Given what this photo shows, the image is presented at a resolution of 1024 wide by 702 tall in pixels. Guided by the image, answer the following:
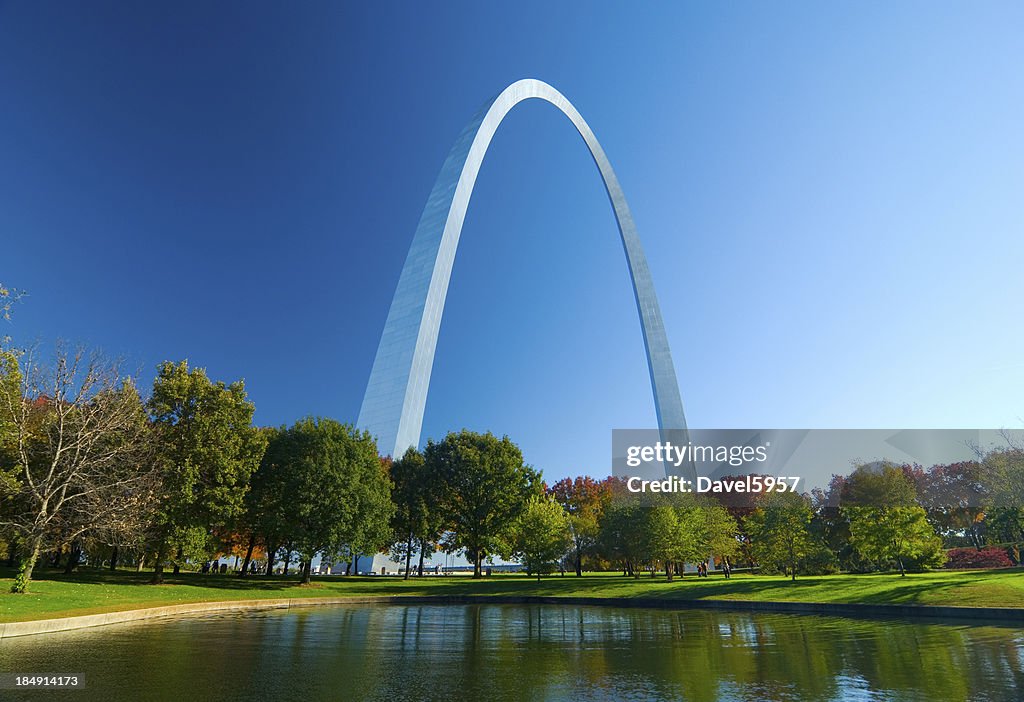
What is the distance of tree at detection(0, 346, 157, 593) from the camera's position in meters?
25.3

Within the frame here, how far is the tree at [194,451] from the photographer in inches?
1288

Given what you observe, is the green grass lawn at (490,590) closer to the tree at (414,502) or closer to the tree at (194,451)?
the tree at (194,451)

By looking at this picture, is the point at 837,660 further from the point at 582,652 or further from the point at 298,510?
the point at 298,510

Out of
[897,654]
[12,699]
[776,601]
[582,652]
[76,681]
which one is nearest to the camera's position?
[12,699]

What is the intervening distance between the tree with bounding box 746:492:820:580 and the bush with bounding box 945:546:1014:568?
15115mm

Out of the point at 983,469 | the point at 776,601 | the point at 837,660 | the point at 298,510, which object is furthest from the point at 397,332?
the point at 837,660

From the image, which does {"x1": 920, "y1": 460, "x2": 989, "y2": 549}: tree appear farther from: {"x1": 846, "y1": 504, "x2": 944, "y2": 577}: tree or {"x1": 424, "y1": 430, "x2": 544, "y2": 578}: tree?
{"x1": 424, "y1": 430, "x2": 544, "y2": 578}: tree

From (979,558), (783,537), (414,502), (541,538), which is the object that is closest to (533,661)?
(783,537)

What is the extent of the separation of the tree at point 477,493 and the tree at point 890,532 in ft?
78.4

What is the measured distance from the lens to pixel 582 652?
13.5 metres

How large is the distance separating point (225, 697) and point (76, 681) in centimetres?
275

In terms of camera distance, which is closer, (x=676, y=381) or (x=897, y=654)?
(x=897, y=654)

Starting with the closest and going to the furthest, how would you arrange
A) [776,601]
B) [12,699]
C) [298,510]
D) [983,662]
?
[12,699] < [983,662] < [776,601] < [298,510]

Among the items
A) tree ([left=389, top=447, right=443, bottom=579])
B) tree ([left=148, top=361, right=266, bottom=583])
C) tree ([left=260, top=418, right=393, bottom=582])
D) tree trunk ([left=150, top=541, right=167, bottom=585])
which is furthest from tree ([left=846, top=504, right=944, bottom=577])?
tree trunk ([left=150, top=541, right=167, bottom=585])
